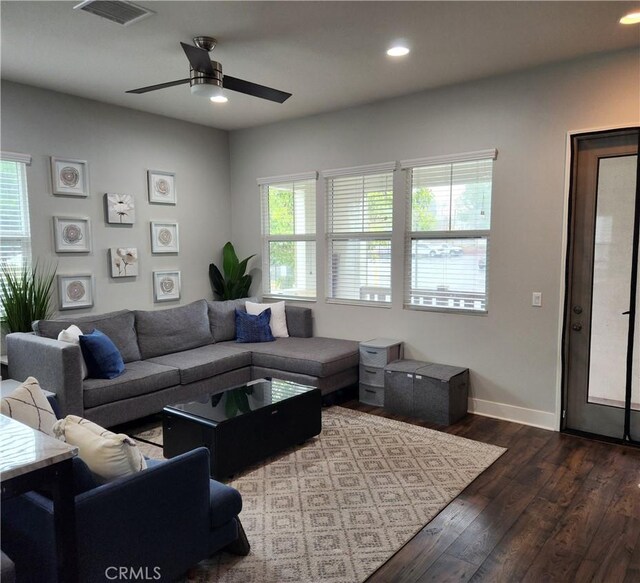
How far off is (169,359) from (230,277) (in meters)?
1.65

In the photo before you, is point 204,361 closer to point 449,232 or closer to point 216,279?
point 216,279

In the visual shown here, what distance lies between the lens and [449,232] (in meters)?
4.53

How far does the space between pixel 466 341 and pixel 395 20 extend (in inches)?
107

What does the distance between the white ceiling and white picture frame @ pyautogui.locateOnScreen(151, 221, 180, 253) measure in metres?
1.36

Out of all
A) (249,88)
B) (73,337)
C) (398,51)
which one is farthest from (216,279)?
(398,51)

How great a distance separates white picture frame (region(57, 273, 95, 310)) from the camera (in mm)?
4531

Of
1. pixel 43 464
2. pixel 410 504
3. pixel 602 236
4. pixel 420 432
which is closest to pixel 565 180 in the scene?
pixel 602 236

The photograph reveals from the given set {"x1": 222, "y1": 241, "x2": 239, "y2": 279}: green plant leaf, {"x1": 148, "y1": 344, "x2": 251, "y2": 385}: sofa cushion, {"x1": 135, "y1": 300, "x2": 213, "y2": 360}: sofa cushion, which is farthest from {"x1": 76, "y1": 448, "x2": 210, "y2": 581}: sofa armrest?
{"x1": 222, "y1": 241, "x2": 239, "y2": 279}: green plant leaf

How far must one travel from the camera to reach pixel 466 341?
4.48 meters

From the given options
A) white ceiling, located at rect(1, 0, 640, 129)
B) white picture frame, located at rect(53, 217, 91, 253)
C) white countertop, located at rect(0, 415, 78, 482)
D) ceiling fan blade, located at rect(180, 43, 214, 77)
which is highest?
white ceiling, located at rect(1, 0, 640, 129)

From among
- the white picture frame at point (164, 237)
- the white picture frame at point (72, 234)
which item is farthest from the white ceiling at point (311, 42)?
the white picture frame at point (164, 237)

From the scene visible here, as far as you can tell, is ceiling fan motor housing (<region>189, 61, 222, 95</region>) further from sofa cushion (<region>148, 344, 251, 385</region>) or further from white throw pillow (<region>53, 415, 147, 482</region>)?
sofa cushion (<region>148, 344, 251, 385</region>)

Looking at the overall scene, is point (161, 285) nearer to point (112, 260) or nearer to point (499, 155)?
point (112, 260)

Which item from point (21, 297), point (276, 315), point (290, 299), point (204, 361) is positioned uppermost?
point (21, 297)
